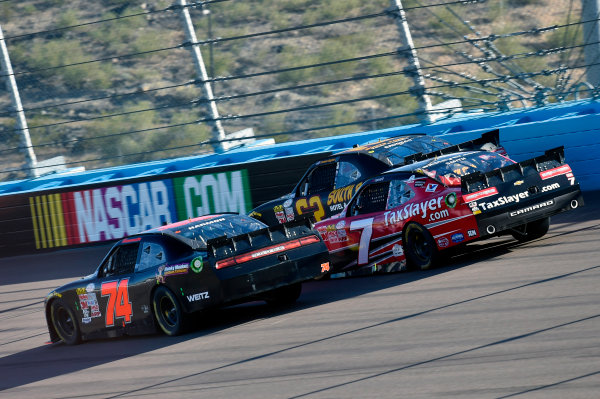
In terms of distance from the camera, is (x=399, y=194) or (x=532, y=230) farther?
(x=532, y=230)

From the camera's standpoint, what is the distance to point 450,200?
10477mm

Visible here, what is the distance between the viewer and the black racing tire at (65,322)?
11.0 m

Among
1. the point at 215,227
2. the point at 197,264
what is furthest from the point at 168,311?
the point at 215,227

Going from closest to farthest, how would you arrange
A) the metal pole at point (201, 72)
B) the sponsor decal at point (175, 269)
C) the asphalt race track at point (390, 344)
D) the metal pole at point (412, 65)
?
the asphalt race track at point (390, 344) → the sponsor decal at point (175, 269) → the metal pole at point (412, 65) → the metal pole at point (201, 72)

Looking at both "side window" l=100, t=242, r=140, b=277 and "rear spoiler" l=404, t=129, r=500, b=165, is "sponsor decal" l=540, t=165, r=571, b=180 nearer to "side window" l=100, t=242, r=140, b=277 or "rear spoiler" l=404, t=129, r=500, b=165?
"rear spoiler" l=404, t=129, r=500, b=165

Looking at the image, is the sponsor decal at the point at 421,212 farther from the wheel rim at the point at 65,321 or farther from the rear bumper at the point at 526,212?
the wheel rim at the point at 65,321

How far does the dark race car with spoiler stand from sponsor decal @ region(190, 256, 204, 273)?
263 cm

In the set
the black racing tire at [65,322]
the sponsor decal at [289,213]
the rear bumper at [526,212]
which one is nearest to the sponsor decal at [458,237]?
the rear bumper at [526,212]

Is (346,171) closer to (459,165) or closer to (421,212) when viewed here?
(459,165)

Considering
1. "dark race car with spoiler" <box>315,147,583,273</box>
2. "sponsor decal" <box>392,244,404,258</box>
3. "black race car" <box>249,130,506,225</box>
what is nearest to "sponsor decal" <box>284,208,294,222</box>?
"black race car" <box>249,130,506,225</box>

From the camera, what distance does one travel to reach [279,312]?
1034 centimetres

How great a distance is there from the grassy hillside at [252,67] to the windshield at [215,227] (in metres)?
7.37

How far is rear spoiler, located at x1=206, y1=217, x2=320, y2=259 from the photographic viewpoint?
9688 millimetres

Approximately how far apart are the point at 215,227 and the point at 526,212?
3.48 metres
